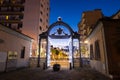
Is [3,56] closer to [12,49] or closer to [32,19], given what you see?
[12,49]

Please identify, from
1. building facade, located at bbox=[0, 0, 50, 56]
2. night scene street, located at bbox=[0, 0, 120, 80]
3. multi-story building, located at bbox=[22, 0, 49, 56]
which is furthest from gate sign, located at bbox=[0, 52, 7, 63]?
building facade, located at bbox=[0, 0, 50, 56]

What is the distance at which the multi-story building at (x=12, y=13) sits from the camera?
36375 mm

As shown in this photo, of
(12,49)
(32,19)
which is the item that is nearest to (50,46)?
(12,49)

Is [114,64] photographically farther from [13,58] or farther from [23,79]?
[13,58]

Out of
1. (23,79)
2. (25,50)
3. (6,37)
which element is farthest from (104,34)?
(25,50)

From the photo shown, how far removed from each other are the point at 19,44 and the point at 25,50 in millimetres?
2414

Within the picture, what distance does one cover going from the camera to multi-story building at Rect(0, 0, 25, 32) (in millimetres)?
36375

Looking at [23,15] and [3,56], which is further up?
[23,15]

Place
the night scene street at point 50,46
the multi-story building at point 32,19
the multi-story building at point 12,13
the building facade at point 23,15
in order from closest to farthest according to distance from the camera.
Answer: the night scene street at point 50,46, the multi-story building at point 32,19, the building facade at point 23,15, the multi-story building at point 12,13

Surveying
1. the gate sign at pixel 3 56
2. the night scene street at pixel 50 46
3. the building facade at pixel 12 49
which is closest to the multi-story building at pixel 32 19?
the night scene street at pixel 50 46

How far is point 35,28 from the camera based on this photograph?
1364 inches

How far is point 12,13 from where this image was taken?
3728 centimetres

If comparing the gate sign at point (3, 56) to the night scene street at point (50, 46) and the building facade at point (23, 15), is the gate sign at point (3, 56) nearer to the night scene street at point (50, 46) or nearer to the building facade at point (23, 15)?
the night scene street at point (50, 46)

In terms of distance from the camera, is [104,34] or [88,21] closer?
[104,34]
